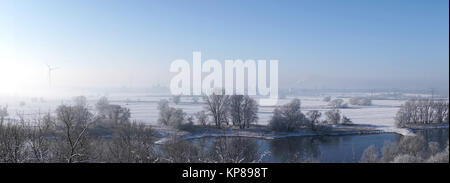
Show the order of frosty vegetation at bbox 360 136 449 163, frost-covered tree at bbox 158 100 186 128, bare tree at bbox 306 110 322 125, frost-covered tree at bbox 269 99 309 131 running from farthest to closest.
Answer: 1. bare tree at bbox 306 110 322 125
2. frost-covered tree at bbox 158 100 186 128
3. frost-covered tree at bbox 269 99 309 131
4. frosty vegetation at bbox 360 136 449 163

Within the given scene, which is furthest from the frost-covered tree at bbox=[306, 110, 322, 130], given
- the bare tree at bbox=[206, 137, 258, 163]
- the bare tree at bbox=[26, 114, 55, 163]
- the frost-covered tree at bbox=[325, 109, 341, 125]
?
the bare tree at bbox=[26, 114, 55, 163]

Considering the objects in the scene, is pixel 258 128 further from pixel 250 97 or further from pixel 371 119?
pixel 371 119

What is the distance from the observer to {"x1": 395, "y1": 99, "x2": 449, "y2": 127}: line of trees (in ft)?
51.9

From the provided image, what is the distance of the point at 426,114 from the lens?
1602 centimetres

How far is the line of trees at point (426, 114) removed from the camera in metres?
15.8

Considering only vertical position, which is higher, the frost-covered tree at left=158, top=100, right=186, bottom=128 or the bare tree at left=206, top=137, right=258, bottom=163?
the bare tree at left=206, top=137, right=258, bottom=163

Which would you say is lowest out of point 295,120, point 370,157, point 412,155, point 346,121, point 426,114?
point 346,121

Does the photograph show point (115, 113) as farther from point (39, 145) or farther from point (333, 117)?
point (333, 117)

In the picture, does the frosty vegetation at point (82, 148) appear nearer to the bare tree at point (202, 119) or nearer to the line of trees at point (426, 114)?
the bare tree at point (202, 119)

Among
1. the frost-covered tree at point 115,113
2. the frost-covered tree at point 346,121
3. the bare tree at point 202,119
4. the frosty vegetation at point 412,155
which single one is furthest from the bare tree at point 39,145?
the frost-covered tree at point 346,121

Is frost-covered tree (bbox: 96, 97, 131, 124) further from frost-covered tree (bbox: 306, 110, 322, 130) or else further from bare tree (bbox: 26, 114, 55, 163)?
frost-covered tree (bbox: 306, 110, 322, 130)

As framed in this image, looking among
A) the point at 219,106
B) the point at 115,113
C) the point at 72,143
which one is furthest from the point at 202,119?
the point at 72,143
